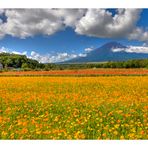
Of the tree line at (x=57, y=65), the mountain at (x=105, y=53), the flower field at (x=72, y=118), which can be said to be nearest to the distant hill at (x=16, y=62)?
the tree line at (x=57, y=65)

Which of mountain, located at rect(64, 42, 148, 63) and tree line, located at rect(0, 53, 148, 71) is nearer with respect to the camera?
mountain, located at rect(64, 42, 148, 63)

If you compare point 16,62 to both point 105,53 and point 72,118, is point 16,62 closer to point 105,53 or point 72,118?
point 105,53

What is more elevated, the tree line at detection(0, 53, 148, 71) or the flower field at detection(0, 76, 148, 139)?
the tree line at detection(0, 53, 148, 71)

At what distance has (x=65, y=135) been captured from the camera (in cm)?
748

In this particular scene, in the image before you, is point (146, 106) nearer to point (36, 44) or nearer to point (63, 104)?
point (63, 104)

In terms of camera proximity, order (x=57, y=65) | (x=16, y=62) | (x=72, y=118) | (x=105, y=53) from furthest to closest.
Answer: (x=16, y=62)
(x=57, y=65)
(x=105, y=53)
(x=72, y=118)

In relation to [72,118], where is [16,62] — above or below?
above

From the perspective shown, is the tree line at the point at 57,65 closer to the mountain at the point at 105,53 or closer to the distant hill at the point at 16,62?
the distant hill at the point at 16,62

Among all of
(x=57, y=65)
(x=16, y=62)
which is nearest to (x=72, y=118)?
(x=57, y=65)

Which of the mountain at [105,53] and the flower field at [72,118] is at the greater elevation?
the mountain at [105,53]

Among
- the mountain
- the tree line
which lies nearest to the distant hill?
the tree line

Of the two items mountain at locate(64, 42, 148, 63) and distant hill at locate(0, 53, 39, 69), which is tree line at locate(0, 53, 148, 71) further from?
mountain at locate(64, 42, 148, 63)

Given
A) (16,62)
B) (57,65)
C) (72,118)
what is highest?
(16,62)
